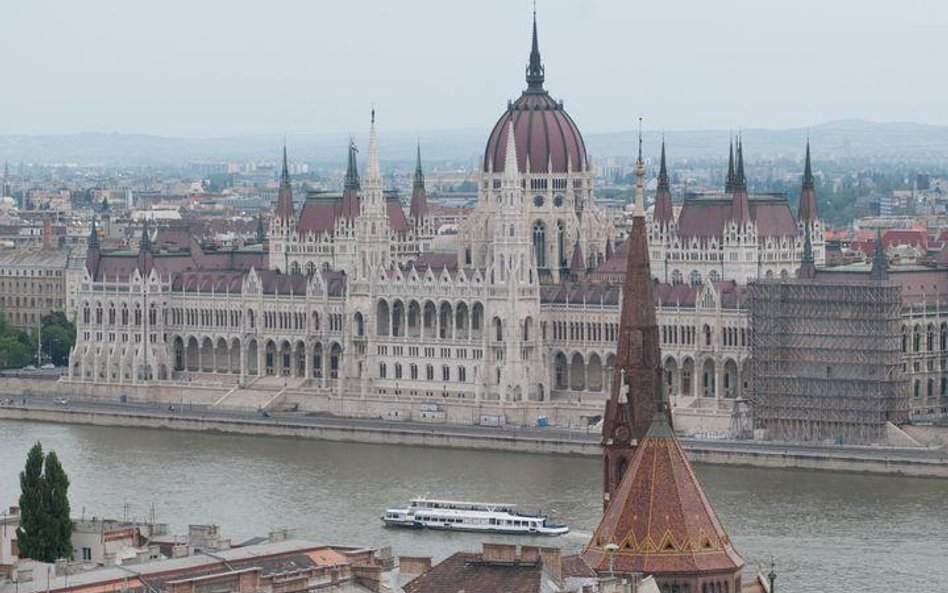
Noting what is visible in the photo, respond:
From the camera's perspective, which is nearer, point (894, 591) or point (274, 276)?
point (894, 591)

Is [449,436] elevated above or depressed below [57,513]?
below

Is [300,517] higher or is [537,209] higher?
[537,209]

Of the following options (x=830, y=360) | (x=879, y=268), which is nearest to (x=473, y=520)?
(x=830, y=360)

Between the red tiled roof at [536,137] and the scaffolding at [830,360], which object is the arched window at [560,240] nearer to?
the red tiled roof at [536,137]

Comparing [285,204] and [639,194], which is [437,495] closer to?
[639,194]

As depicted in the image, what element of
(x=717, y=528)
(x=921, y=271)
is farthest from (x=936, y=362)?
(x=717, y=528)

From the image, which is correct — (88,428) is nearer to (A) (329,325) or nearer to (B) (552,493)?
(A) (329,325)

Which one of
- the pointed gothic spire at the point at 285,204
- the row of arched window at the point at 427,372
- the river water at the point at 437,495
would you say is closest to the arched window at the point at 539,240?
the row of arched window at the point at 427,372

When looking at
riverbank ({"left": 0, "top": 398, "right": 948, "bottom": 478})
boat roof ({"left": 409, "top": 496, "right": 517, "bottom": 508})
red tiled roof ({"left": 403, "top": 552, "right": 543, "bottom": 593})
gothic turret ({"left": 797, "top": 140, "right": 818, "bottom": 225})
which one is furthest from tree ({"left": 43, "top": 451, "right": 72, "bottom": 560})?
gothic turret ({"left": 797, "top": 140, "right": 818, "bottom": 225})
